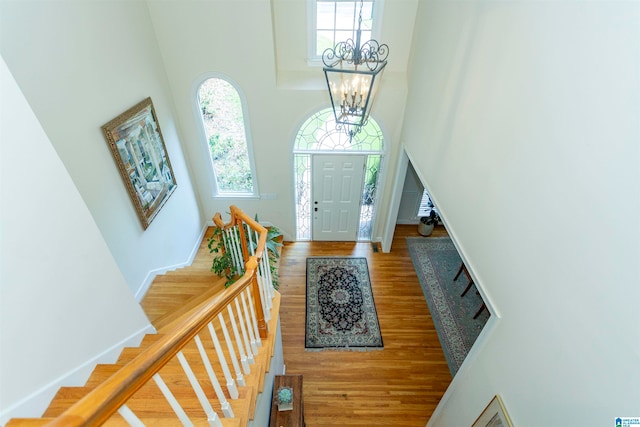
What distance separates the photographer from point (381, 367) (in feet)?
12.6

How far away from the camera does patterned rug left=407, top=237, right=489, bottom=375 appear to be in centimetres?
412

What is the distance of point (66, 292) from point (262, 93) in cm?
343

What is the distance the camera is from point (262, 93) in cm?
436

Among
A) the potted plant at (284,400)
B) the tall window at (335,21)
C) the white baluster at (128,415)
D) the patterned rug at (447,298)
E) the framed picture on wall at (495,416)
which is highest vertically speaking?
the tall window at (335,21)

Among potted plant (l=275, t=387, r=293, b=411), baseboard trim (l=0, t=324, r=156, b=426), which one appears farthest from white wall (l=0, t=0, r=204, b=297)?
potted plant (l=275, t=387, r=293, b=411)

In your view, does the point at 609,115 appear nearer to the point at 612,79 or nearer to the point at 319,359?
the point at 612,79

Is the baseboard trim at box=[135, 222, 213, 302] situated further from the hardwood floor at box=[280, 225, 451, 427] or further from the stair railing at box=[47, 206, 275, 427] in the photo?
the stair railing at box=[47, 206, 275, 427]

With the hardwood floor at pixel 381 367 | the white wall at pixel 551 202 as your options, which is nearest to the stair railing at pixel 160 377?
the white wall at pixel 551 202

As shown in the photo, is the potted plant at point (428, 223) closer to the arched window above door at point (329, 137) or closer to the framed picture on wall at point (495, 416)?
the arched window above door at point (329, 137)

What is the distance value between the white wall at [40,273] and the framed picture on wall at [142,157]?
1.29 m

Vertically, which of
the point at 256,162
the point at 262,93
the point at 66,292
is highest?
the point at 262,93

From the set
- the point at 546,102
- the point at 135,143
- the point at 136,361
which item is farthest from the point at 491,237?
the point at 135,143

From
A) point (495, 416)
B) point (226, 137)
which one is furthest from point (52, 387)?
point (226, 137)

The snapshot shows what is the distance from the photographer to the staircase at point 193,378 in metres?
0.83
